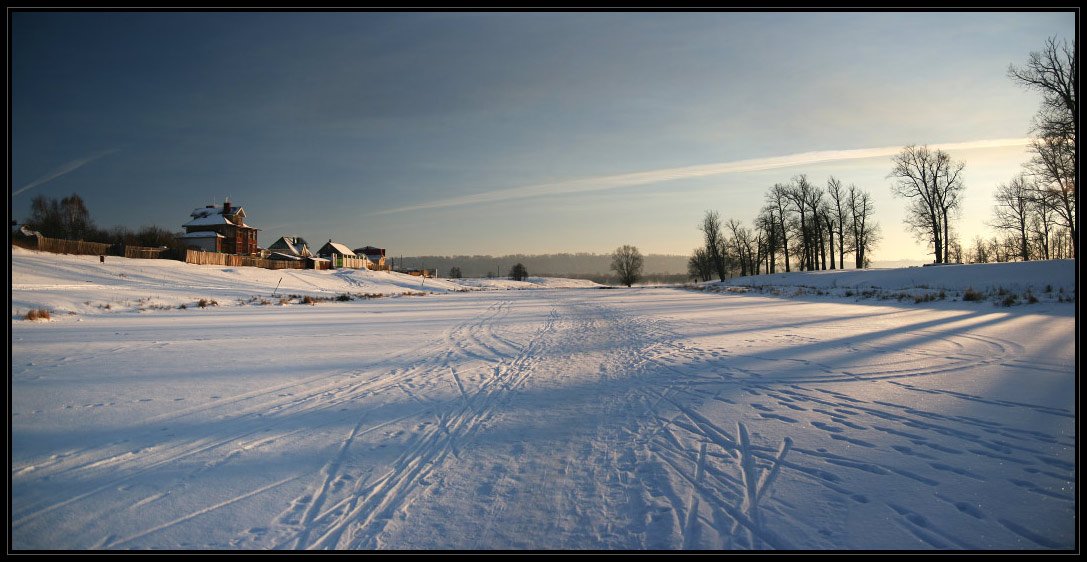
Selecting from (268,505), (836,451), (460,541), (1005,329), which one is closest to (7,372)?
(268,505)

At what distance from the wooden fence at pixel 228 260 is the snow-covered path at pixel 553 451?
46195mm

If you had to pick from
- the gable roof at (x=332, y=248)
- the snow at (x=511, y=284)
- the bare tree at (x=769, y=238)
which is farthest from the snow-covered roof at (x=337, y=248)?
the bare tree at (x=769, y=238)

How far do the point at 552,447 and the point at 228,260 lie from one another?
201 ft

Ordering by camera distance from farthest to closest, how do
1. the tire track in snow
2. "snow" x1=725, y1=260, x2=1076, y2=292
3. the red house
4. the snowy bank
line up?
1. the red house
2. "snow" x1=725, y1=260, x2=1076, y2=292
3. the snowy bank
4. the tire track in snow

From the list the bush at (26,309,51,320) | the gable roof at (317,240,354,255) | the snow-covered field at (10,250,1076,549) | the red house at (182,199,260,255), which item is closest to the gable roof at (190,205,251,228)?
the red house at (182,199,260,255)

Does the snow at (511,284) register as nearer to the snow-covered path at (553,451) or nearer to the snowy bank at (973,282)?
the snowy bank at (973,282)

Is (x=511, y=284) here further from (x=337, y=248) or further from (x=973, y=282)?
(x=973, y=282)

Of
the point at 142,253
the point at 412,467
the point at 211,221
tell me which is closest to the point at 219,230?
the point at 211,221

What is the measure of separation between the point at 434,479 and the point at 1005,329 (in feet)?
49.6

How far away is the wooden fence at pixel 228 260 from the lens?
156 feet

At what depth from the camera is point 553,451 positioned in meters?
4.46

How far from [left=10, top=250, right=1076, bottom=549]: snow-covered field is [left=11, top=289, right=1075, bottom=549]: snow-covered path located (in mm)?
25

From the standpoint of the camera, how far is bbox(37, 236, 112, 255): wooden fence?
36812mm

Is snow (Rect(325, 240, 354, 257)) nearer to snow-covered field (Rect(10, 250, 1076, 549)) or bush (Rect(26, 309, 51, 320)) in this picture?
bush (Rect(26, 309, 51, 320))
